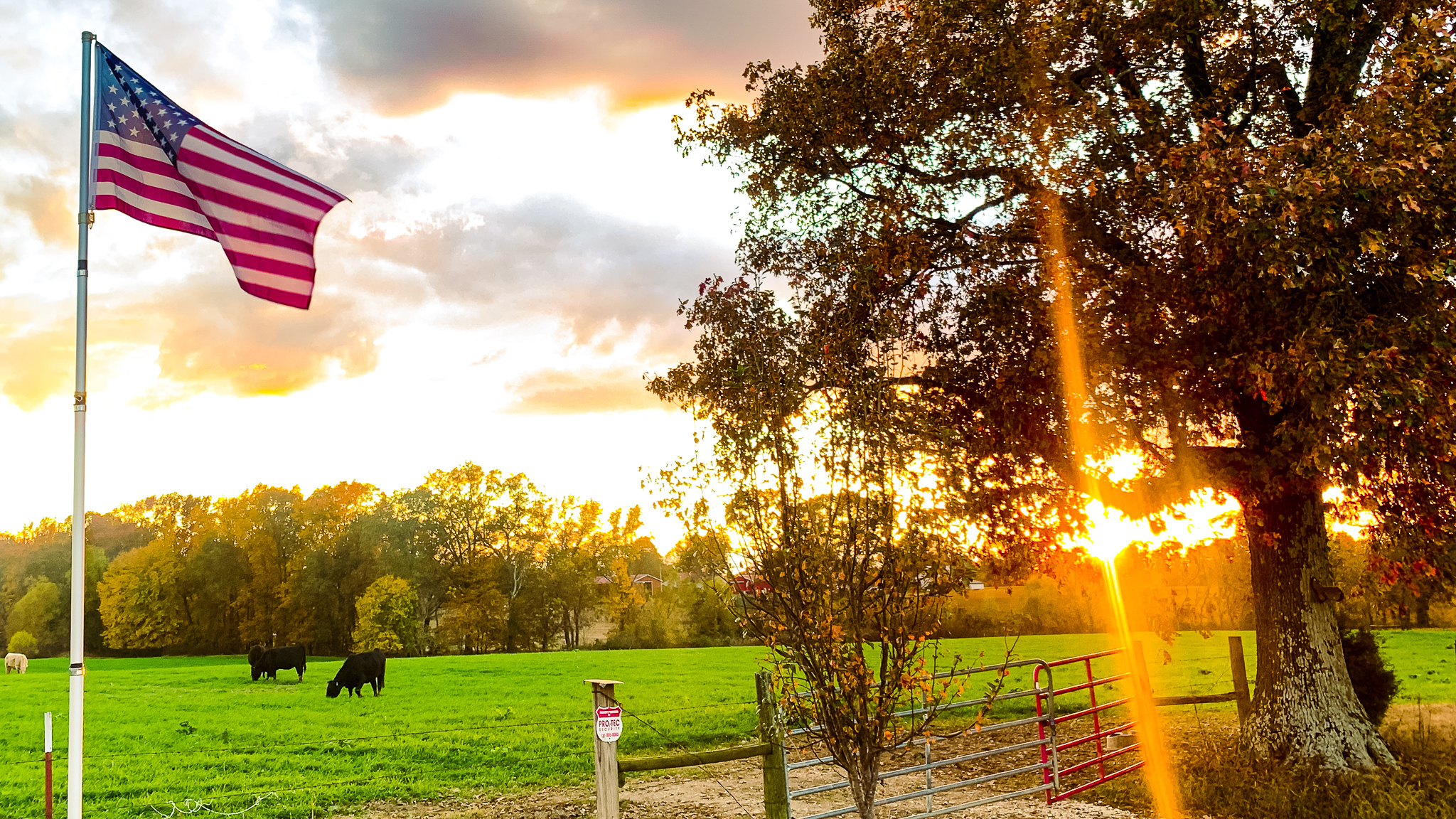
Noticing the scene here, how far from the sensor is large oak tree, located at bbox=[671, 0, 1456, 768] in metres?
9.55

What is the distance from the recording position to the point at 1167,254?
11.9 meters

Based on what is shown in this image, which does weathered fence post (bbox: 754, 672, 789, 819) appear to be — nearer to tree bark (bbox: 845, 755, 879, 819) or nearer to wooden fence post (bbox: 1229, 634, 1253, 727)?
tree bark (bbox: 845, 755, 879, 819)

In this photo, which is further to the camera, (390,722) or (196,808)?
(390,722)

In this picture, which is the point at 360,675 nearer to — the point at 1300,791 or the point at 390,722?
the point at 390,722

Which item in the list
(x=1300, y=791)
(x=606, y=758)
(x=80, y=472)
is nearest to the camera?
(x=80, y=472)

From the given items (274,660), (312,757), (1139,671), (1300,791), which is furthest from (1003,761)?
(274,660)

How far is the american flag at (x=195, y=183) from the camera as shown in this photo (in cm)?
727

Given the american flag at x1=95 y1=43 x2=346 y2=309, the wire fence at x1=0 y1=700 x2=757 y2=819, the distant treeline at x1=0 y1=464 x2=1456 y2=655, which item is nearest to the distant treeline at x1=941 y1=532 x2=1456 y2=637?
the distant treeline at x1=0 y1=464 x2=1456 y2=655

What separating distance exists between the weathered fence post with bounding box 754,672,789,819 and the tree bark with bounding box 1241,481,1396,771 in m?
7.55

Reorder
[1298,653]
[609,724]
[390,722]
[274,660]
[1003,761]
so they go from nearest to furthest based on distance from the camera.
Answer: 1. [609,724]
2. [1298,653]
3. [1003,761]
4. [390,722]
5. [274,660]

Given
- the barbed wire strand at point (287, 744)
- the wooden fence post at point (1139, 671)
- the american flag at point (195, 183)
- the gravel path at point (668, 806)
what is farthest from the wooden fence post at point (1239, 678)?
the american flag at point (195, 183)

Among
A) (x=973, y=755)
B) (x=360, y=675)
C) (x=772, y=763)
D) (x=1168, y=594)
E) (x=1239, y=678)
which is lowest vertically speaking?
(x=360, y=675)

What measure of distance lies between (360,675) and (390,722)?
6614mm

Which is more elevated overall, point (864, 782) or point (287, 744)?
A: point (864, 782)
